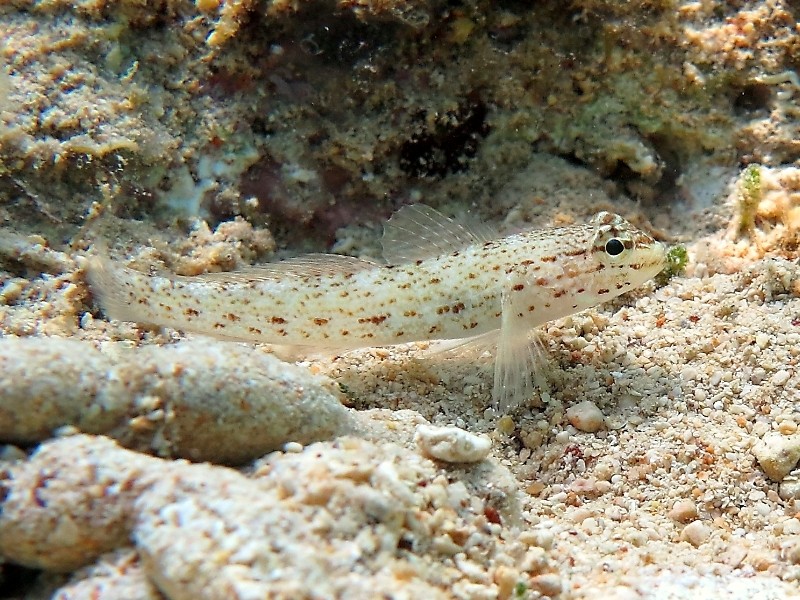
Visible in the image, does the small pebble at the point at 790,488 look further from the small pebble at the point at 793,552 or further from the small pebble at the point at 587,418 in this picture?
the small pebble at the point at 587,418

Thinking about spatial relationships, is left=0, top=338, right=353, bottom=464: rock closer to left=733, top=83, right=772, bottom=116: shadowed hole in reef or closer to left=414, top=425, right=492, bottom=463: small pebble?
left=414, top=425, right=492, bottom=463: small pebble

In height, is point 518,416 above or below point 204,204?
below

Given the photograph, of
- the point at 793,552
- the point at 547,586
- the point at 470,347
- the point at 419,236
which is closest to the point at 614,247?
the point at 470,347

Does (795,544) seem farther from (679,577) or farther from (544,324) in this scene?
(544,324)

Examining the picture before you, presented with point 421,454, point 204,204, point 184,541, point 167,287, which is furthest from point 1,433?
point 204,204

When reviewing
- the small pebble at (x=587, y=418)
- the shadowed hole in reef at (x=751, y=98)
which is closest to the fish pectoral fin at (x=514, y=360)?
the small pebble at (x=587, y=418)

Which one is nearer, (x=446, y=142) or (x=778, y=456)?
(x=778, y=456)

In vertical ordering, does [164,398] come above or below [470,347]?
below

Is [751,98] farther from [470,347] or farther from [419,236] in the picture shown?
[470,347]
